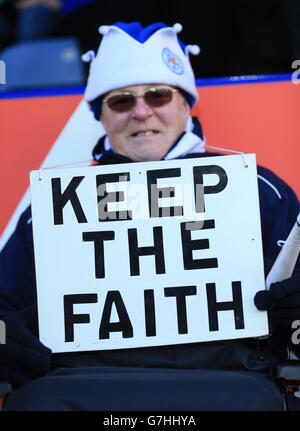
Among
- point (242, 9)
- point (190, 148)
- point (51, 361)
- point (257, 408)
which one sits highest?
point (242, 9)

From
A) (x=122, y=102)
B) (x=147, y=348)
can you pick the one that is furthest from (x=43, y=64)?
(x=147, y=348)

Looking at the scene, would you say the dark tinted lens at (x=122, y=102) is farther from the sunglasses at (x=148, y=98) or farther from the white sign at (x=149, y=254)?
the white sign at (x=149, y=254)

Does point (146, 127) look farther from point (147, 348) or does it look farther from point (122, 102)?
point (147, 348)

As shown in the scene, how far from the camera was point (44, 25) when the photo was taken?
3709 mm

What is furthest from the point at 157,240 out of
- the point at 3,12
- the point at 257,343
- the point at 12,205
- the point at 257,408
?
the point at 3,12

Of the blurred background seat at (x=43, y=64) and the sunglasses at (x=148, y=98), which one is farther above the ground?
the blurred background seat at (x=43, y=64)

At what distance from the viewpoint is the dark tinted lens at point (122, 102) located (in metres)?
2.40

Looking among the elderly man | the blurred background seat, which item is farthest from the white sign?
the blurred background seat

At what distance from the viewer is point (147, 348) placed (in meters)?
1.90

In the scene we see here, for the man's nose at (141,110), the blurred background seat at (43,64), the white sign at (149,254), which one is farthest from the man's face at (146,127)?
the blurred background seat at (43,64)

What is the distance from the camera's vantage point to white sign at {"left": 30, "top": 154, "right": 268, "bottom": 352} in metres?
1.86

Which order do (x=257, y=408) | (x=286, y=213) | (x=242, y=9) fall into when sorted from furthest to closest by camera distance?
1. (x=242, y=9)
2. (x=286, y=213)
3. (x=257, y=408)

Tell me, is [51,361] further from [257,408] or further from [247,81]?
[247,81]

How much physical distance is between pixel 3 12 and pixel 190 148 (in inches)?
80.0
